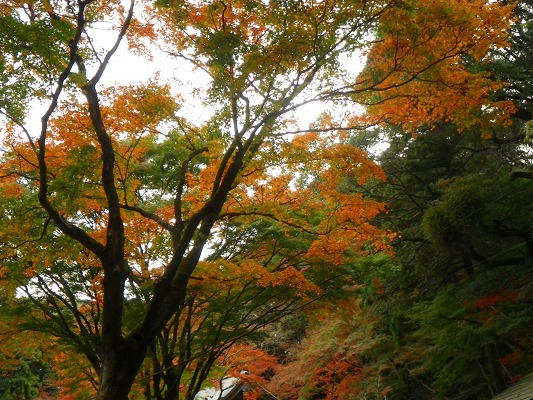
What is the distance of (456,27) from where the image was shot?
24.1 ft

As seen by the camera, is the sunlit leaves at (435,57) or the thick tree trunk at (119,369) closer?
Result: the thick tree trunk at (119,369)

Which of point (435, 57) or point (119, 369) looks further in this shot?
point (435, 57)

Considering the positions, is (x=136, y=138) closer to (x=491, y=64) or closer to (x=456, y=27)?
(x=456, y=27)

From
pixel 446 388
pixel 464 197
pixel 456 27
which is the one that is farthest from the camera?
pixel 446 388

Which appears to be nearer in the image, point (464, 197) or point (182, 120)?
point (182, 120)

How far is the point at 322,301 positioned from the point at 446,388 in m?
4.44

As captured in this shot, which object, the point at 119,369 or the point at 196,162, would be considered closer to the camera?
the point at 119,369

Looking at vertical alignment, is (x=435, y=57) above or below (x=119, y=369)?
above

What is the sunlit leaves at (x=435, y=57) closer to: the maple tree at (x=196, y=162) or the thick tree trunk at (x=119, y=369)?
the maple tree at (x=196, y=162)

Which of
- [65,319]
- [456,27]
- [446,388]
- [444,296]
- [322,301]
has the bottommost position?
[446,388]

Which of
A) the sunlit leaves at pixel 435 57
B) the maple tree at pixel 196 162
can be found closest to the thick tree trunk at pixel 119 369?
the maple tree at pixel 196 162

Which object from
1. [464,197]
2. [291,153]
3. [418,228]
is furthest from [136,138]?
[418,228]

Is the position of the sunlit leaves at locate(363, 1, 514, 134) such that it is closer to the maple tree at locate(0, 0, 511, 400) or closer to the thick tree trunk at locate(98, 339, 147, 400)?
the maple tree at locate(0, 0, 511, 400)

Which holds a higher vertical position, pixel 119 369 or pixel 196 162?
pixel 196 162
